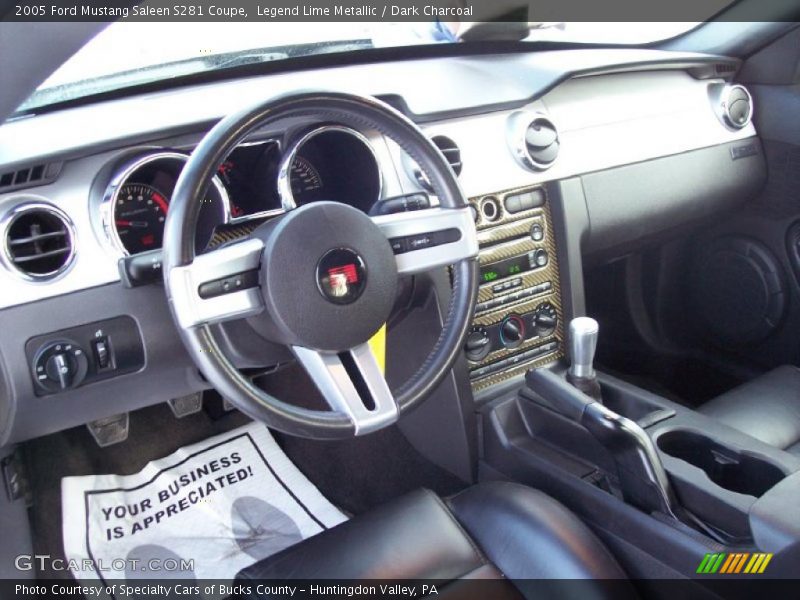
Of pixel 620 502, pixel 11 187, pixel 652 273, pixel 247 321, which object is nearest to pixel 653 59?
pixel 652 273

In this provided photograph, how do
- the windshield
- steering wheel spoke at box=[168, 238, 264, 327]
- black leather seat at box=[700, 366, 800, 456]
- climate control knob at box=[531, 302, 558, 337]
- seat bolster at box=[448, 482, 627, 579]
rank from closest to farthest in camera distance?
steering wheel spoke at box=[168, 238, 264, 327]
seat bolster at box=[448, 482, 627, 579]
the windshield
black leather seat at box=[700, 366, 800, 456]
climate control knob at box=[531, 302, 558, 337]

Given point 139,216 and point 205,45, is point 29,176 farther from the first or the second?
point 205,45

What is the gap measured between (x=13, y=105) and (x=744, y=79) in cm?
189

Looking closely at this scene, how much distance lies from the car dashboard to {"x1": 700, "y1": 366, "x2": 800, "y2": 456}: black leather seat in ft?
1.27

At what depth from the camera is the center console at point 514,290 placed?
1.66 metres

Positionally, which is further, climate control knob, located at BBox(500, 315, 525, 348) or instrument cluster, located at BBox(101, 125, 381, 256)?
climate control knob, located at BBox(500, 315, 525, 348)

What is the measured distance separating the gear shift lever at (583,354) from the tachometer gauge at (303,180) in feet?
1.82

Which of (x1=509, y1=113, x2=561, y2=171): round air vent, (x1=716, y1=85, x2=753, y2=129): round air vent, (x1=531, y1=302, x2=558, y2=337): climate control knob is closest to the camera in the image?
(x1=509, y1=113, x2=561, y2=171): round air vent

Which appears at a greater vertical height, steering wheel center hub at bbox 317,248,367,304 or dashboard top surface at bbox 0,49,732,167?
dashboard top surface at bbox 0,49,732,167

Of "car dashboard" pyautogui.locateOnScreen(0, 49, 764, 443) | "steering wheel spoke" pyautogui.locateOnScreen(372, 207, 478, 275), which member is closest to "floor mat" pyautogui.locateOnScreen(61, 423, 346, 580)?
"car dashboard" pyautogui.locateOnScreen(0, 49, 764, 443)

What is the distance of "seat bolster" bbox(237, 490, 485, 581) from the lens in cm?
114

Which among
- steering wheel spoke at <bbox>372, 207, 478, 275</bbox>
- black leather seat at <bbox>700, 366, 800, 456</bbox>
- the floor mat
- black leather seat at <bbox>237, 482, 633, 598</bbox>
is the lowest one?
the floor mat

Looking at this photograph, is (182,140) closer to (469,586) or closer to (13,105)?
(13,105)

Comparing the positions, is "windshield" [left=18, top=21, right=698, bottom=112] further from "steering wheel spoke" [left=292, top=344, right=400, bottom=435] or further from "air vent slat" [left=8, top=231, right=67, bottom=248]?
"steering wheel spoke" [left=292, top=344, right=400, bottom=435]
